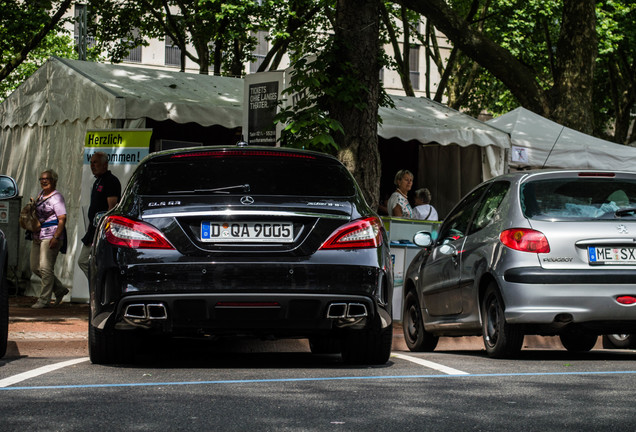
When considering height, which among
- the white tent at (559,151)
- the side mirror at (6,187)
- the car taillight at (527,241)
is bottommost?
the car taillight at (527,241)

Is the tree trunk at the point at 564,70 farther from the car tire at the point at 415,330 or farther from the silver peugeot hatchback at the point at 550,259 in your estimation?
the silver peugeot hatchback at the point at 550,259

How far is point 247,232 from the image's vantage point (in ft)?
22.5

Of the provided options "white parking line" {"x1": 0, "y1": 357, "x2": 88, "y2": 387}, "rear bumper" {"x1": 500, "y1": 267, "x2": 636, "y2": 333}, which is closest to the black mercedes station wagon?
"white parking line" {"x1": 0, "y1": 357, "x2": 88, "y2": 387}

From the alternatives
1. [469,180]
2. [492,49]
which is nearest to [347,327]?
[469,180]

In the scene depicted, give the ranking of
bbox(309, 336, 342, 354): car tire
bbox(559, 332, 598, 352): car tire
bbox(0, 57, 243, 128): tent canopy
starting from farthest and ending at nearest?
bbox(0, 57, 243, 128): tent canopy < bbox(559, 332, 598, 352): car tire < bbox(309, 336, 342, 354): car tire

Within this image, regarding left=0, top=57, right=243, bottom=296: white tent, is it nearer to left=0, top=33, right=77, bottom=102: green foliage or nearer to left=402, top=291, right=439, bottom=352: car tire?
left=402, top=291, right=439, bottom=352: car tire

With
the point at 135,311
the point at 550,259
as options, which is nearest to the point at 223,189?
the point at 135,311

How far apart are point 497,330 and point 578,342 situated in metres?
2.15

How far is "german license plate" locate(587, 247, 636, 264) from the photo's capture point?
26.1 ft

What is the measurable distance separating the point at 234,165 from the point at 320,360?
68.8 inches

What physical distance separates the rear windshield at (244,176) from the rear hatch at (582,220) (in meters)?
1.55

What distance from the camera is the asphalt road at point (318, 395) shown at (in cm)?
488

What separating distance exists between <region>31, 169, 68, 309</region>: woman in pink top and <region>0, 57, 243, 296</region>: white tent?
715mm

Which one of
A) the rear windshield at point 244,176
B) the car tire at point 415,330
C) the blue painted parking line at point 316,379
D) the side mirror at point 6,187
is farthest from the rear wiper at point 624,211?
the side mirror at point 6,187
